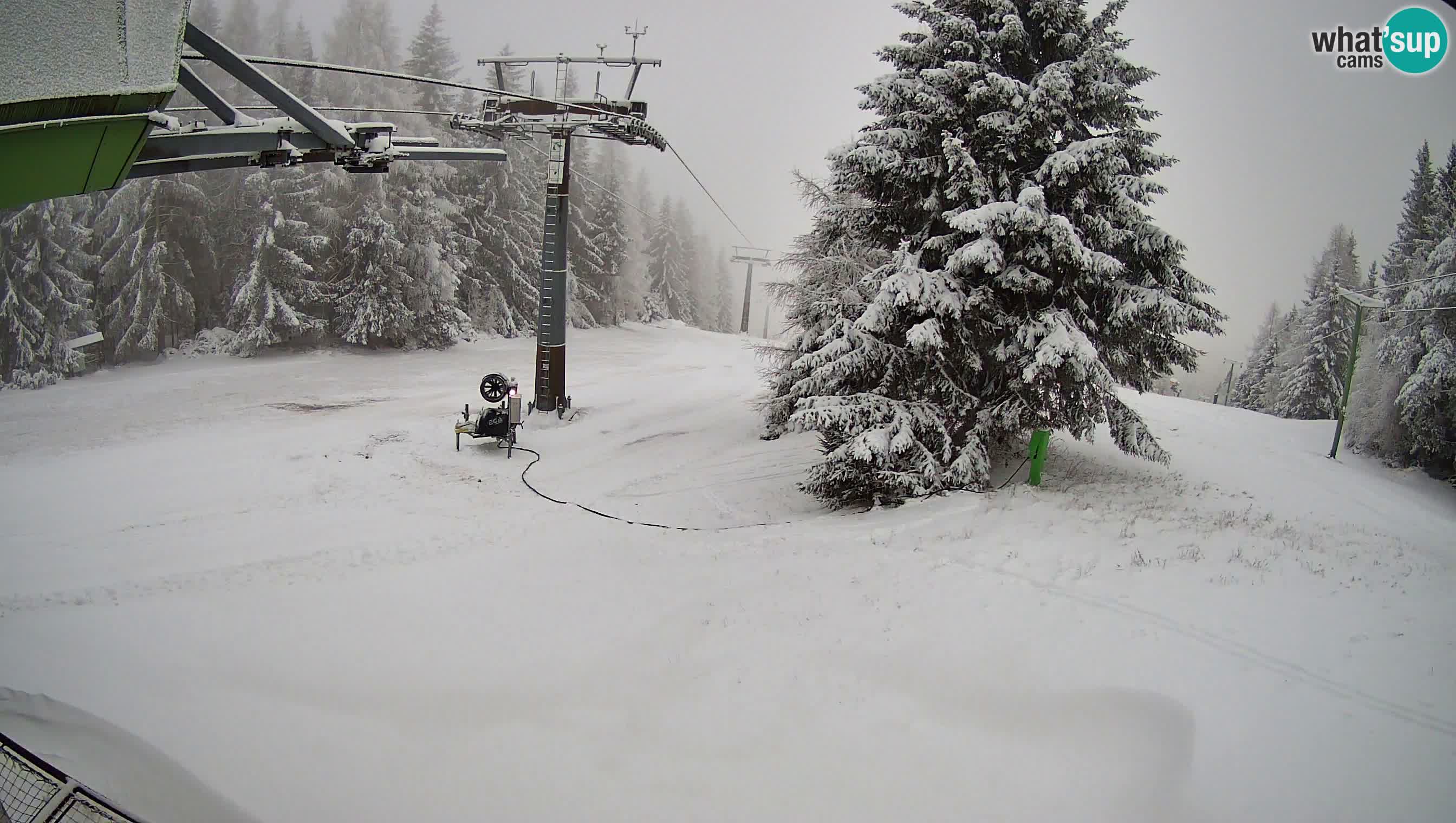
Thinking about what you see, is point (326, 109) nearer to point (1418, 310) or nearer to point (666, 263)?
point (1418, 310)

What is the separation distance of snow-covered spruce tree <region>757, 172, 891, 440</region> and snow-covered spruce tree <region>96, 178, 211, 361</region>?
24.1 meters

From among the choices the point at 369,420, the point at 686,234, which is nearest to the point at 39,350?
the point at 369,420

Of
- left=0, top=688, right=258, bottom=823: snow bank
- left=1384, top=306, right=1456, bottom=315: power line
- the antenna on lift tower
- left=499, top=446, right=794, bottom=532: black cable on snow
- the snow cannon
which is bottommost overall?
left=0, top=688, right=258, bottom=823: snow bank

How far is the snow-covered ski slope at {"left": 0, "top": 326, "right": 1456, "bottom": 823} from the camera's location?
438cm

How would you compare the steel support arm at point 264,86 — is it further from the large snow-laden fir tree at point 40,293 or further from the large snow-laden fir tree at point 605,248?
the large snow-laden fir tree at point 605,248

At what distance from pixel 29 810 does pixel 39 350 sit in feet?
79.9

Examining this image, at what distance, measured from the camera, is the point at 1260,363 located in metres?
46.8

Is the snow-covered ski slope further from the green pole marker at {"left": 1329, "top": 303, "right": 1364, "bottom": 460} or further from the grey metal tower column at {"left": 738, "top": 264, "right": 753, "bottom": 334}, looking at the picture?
the grey metal tower column at {"left": 738, "top": 264, "right": 753, "bottom": 334}

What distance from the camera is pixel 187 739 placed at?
4777 mm

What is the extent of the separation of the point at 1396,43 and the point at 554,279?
15.5 meters

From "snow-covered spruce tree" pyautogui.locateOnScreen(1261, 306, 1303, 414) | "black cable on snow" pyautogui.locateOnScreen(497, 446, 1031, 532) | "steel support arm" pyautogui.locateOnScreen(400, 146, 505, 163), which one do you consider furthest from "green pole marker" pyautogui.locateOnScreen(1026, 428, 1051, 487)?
"snow-covered spruce tree" pyautogui.locateOnScreen(1261, 306, 1303, 414)

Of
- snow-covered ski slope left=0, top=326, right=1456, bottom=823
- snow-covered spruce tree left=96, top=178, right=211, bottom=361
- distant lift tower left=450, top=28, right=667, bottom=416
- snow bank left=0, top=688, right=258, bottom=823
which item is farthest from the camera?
snow-covered spruce tree left=96, top=178, right=211, bottom=361

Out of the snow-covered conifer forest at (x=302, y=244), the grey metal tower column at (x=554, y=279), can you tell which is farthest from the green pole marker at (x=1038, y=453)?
the snow-covered conifer forest at (x=302, y=244)

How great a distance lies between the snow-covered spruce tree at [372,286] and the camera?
1048 inches
